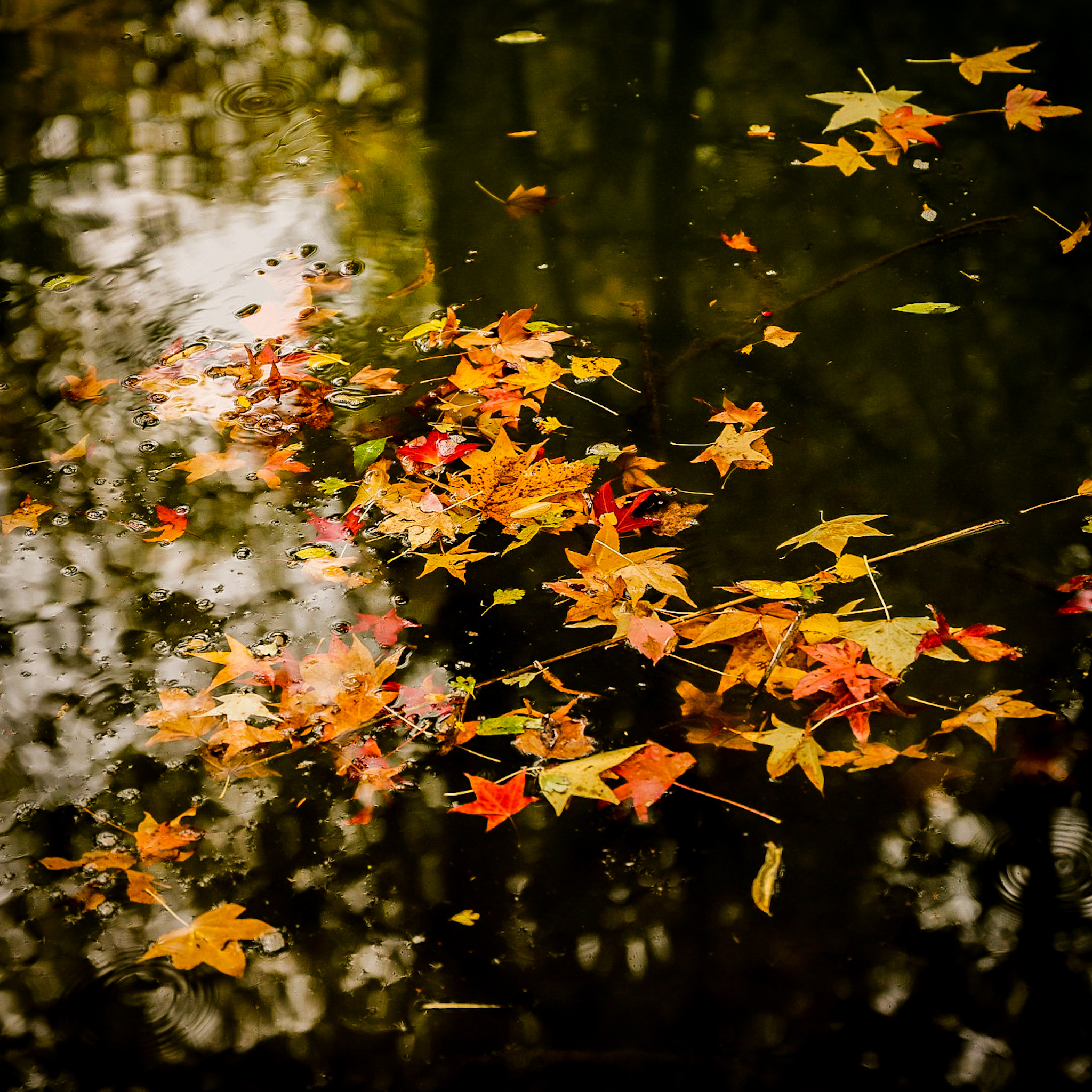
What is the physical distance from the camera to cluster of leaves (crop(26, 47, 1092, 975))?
1.68 metres

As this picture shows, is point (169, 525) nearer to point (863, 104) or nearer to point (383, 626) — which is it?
point (383, 626)

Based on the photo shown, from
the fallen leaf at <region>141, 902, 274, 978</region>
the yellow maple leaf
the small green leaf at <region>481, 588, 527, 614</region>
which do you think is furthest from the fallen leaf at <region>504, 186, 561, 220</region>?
the fallen leaf at <region>141, 902, 274, 978</region>

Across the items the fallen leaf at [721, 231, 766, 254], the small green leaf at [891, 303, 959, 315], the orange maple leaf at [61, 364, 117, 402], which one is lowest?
the orange maple leaf at [61, 364, 117, 402]

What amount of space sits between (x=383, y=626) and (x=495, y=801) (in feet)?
1.62

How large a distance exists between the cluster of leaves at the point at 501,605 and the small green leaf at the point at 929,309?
1.18ft

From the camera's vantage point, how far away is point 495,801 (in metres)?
1.66

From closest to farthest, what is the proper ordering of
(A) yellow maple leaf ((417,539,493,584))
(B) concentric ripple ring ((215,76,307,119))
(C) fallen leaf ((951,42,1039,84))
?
(A) yellow maple leaf ((417,539,493,584))
(C) fallen leaf ((951,42,1039,84))
(B) concentric ripple ring ((215,76,307,119))

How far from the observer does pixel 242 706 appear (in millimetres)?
1827

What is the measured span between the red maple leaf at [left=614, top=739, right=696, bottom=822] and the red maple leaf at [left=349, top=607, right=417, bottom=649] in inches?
22.3

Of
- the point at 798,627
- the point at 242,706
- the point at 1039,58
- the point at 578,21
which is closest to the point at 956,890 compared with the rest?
the point at 798,627

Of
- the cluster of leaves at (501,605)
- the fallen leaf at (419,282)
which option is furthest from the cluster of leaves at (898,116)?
the fallen leaf at (419,282)

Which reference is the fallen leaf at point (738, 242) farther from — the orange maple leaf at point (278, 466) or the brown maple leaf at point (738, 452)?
the orange maple leaf at point (278, 466)

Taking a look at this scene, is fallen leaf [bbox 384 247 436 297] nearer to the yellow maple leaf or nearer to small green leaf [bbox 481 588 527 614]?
the yellow maple leaf

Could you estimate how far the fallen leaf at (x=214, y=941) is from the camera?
1.51 meters
